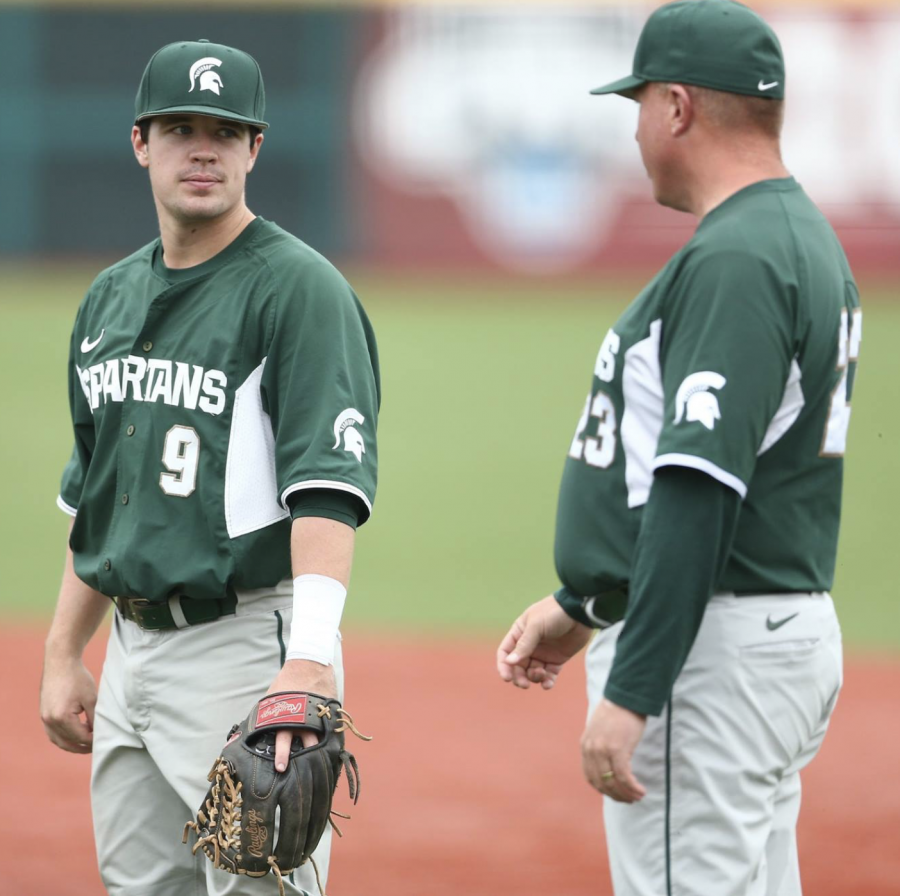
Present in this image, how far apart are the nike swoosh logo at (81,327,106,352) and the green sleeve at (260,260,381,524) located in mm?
410

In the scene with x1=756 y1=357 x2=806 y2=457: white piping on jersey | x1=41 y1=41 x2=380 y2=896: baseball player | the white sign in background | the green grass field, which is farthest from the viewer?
the white sign in background

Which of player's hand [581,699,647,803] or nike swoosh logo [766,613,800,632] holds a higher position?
nike swoosh logo [766,613,800,632]

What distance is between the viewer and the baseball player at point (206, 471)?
2666 mm

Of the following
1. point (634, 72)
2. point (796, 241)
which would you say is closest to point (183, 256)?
point (634, 72)

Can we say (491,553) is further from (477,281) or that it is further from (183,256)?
(477,281)

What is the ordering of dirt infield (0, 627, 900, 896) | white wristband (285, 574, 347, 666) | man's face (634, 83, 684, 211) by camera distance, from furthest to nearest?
1. dirt infield (0, 627, 900, 896)
2. white wristband (285, 574, 347, 666)
3. man's face (634, 83, 684, 211)

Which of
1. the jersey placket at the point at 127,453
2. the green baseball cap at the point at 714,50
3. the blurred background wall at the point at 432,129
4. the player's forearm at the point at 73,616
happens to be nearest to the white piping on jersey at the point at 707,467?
the green baseball cap at the point at 714,50

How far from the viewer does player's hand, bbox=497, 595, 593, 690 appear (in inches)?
106

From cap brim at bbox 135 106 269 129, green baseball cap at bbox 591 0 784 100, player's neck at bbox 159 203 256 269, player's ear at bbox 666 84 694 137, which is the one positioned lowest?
player's neck at bbox 159 203 256 269

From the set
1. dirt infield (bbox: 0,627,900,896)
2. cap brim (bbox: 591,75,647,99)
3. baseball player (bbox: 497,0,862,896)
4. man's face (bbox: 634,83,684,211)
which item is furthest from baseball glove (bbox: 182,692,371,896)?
dirt infield (bbox: 0,627,900,896)

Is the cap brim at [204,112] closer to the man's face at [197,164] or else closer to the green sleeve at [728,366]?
the man's face at [197,164]

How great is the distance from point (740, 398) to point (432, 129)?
1983 cm

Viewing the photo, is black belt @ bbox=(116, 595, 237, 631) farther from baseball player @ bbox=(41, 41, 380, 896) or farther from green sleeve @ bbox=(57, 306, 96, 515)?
green sleeve @ bbox=(57, 306, 96, 515)

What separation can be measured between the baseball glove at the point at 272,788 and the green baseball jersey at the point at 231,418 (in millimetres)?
307
